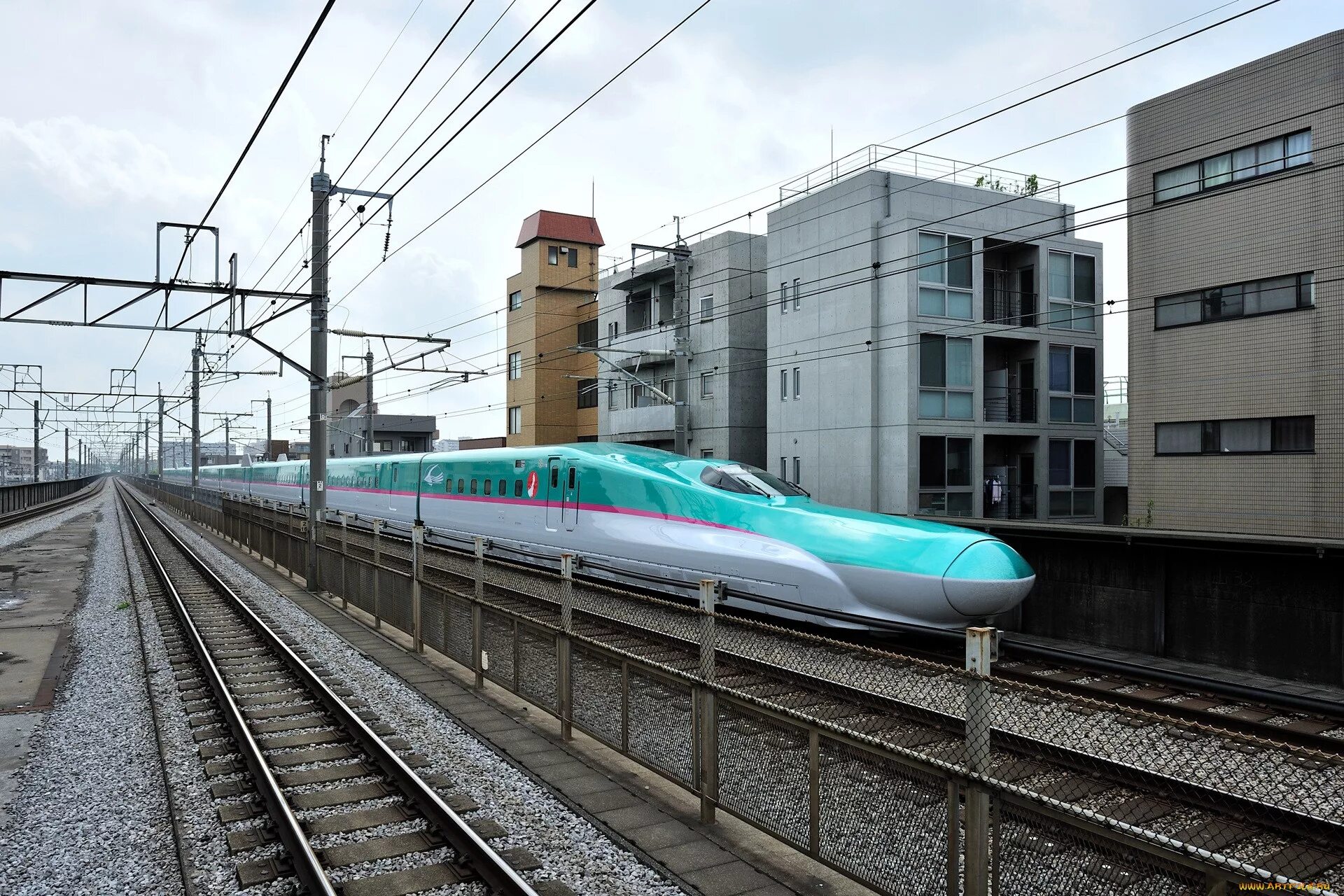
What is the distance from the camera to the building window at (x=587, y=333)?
42.2 metres

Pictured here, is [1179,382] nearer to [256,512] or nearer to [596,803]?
[596,803]

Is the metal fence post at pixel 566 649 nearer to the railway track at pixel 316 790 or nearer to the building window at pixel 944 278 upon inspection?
the railway track at pixel 316 790

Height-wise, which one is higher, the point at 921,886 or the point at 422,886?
the point at 921,886

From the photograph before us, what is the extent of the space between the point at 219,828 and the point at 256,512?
20.4 meters

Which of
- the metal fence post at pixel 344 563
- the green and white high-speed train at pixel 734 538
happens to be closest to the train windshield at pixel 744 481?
the green and white high-speed train at pixel 734 538

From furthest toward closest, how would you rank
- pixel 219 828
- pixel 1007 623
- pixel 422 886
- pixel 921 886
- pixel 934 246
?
pixel 934 246
pixel 1007 623
pixel 219 828
pixel 422 886
pixel 921 886

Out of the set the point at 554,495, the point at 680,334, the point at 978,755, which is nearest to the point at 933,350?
the point at 680,334

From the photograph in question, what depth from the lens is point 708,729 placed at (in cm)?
639

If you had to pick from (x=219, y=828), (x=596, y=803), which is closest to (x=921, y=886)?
(x=596, y=803)

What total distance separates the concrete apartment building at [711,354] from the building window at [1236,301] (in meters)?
12.2

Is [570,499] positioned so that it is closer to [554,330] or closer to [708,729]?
[708,729]

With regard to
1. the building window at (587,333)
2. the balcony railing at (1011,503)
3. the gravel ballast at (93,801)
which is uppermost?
the building window at (587,333)

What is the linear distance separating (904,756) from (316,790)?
4946 mm

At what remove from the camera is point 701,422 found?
3175cm
